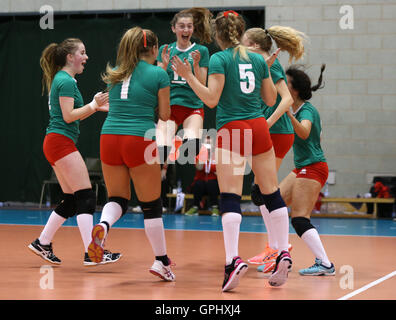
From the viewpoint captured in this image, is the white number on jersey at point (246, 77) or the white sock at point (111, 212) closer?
the white number on jersey at point (246, 77)

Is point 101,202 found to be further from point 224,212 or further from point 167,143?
point 224,212

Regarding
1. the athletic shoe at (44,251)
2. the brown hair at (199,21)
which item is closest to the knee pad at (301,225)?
the brown hair at (199,21)

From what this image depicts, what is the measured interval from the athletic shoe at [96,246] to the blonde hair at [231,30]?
1506 millimetres

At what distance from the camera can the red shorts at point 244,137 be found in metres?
3.61

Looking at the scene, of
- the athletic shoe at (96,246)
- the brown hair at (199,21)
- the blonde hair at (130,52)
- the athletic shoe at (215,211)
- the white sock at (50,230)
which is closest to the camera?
the athletic shoe at (96,246)

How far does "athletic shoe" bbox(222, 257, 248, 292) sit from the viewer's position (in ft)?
11.2

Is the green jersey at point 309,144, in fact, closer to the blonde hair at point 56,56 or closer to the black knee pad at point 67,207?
the black knee pad at point 67,207

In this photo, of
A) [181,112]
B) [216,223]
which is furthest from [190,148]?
[216,223]

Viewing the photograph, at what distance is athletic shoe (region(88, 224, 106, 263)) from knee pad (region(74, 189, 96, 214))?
0.88 metres

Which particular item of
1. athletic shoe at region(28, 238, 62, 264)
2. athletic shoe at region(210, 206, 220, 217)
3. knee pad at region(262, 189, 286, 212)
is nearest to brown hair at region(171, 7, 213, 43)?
knee pad at region(262, 189, 286, 212)

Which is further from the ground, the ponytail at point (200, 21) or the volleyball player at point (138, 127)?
the ponytail at point (200, 21)

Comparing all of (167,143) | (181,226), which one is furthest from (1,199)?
(167,143)

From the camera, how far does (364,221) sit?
955cm
